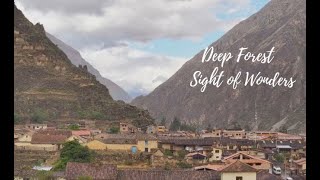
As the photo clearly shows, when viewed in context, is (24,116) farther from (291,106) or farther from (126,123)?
(291,106)

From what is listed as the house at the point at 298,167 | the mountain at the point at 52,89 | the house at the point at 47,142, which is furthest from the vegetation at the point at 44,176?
the mountain at the point at 52,89

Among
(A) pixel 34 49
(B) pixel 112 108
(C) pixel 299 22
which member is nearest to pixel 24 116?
(B) pixel 112 108

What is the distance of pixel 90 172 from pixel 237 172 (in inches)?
194

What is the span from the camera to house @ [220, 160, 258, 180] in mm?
16641

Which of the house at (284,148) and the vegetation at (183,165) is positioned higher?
the vegetation at (183,165)

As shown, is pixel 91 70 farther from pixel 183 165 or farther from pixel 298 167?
pixel 298 167

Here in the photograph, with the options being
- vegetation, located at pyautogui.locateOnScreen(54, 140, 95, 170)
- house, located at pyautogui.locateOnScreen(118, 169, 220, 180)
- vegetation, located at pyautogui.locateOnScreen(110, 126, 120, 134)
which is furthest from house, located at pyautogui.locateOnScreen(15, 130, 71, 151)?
house, located at pyautogui.locateOnScreen(118, 169, 220, 180)

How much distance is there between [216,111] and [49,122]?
59.3 m

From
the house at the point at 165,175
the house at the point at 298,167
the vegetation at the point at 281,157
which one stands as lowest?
the vegetation at the point at 281,157

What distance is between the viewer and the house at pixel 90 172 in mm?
17422

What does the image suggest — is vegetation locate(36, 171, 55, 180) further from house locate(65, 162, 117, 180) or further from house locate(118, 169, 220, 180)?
house locate(118, 169, 220, 180)

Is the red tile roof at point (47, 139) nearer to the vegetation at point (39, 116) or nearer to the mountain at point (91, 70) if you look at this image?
the vegetation at point (39, 116)

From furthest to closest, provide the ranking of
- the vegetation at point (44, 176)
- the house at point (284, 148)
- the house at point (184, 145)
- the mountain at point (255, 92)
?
1. the mountain at point (255, 92)
2. the house at point (284, 148)
3. the house at point (184, 145)
4. the vegetation at point (44, 176)

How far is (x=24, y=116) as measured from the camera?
41.5m
